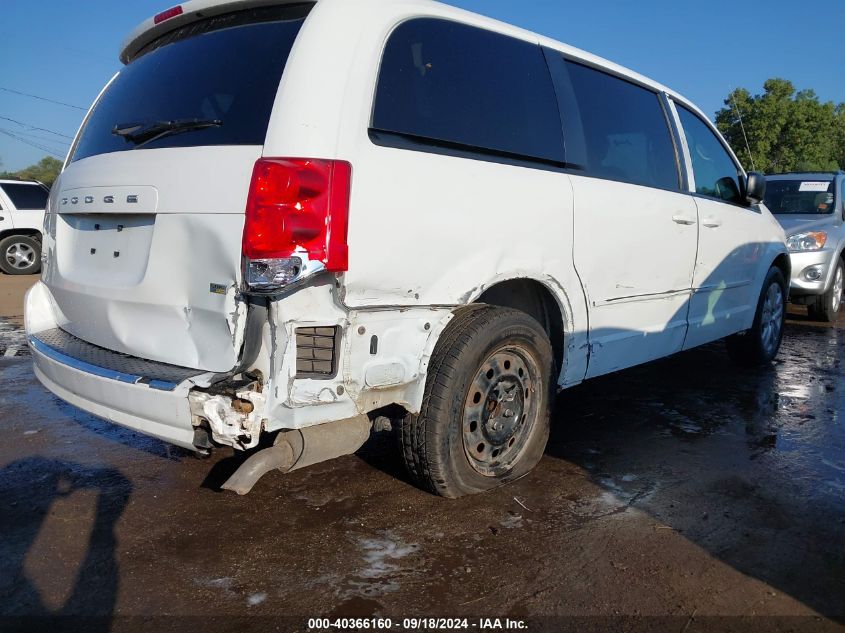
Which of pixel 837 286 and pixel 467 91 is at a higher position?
pixel 467 91

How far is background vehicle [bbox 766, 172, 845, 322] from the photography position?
312 inches

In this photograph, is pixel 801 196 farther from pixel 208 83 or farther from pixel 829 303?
pixel 208 83

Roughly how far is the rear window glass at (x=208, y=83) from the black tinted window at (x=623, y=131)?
1.52 meters

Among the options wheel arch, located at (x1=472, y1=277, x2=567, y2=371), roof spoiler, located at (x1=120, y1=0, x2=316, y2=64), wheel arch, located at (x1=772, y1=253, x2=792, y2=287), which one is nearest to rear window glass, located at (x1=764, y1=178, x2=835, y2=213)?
wheel arch, located at (x1=772, y1=253, x2=792, y2=287)

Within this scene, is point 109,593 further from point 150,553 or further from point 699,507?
point 699,507

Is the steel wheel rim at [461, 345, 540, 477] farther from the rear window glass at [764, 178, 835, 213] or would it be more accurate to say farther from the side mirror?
the rear window glass at [764, 178, 835, 213]

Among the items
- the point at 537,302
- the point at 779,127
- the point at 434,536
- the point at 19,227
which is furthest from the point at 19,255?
the point at 779,127

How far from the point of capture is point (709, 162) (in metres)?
4.81

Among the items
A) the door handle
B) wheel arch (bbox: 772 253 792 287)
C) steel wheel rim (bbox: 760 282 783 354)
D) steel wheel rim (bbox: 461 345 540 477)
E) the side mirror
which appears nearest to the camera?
steel wheel rim (bbox: 461 345 540 477)

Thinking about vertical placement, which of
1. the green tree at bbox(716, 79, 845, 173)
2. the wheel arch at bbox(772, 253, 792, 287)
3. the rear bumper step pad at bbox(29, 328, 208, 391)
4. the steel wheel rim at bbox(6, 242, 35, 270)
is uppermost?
the green tree at bbox(716, 79, 845, 173)

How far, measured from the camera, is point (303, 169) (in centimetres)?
234

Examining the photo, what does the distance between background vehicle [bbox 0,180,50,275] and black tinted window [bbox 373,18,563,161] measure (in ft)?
41.4

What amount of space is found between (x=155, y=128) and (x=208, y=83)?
0.88ft

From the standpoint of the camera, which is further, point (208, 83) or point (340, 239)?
point (208, 83)
